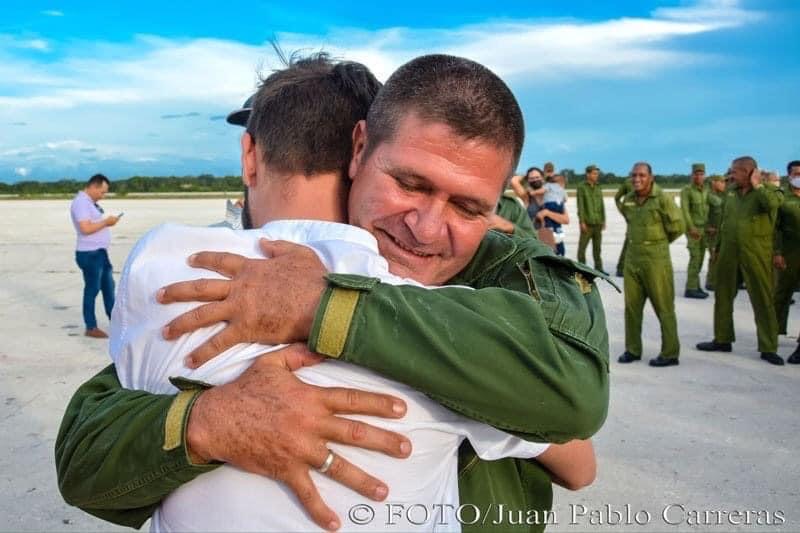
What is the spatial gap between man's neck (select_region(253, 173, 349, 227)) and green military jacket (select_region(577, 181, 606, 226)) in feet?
47.8

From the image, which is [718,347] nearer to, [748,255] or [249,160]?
[748,255]

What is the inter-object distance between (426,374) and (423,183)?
0.50 metres

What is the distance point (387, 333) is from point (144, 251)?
1.56ft

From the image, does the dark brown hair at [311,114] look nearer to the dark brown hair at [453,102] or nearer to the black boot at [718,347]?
the dark brown hair at [453,102]

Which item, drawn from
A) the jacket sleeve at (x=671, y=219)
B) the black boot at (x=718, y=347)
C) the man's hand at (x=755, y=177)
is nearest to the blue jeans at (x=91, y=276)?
the jacket sleeve at (x=671, y=219)

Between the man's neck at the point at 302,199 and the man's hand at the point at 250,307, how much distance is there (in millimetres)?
248

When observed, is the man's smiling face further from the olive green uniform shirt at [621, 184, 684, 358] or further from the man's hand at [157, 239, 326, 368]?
the olive green uniform shirt at [621, 184, 684, 358]

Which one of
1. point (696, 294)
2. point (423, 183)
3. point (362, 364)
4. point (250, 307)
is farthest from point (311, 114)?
point (696, 294)

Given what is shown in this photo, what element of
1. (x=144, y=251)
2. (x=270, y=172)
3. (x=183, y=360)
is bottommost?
(x=183, y=360)

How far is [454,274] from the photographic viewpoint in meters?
1.75

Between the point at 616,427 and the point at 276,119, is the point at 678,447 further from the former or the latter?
the point at 276,119

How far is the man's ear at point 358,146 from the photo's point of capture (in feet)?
5.30

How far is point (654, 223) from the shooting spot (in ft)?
28.5

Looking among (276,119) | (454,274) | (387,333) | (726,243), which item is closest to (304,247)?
(387,333)
